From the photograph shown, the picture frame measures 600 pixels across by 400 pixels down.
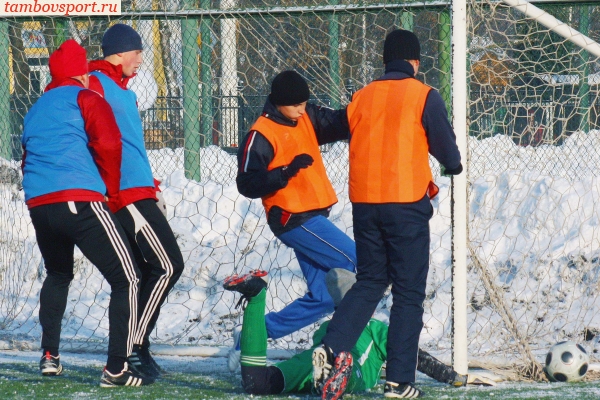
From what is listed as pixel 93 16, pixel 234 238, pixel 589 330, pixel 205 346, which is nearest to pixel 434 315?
pixel 589 330

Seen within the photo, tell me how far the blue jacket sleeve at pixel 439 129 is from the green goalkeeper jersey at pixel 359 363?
954mm

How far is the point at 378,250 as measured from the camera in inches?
152

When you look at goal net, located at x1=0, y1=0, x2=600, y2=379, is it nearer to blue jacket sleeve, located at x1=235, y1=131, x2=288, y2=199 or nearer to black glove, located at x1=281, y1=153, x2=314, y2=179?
→ black glove, located at x1=281, y1=153, x2=314, y2=179

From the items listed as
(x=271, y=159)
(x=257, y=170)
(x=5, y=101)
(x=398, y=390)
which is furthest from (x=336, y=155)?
(x=398, y=390)

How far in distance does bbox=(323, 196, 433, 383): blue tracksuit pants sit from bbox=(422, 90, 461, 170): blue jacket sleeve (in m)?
0.23

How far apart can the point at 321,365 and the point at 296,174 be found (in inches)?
39.3

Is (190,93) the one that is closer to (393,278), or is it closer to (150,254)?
(150,254)

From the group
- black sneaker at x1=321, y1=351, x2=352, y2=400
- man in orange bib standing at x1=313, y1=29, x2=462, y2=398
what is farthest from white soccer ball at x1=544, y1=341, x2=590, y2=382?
black sneaker at x1=321, y1=351, x2=352, y2=400

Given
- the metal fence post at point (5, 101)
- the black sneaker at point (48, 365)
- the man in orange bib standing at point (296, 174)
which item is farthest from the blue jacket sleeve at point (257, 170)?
the metal fence post at point (5, 101)

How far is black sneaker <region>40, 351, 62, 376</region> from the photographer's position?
4.52 meters

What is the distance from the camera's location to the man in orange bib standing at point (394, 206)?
379 centimetres

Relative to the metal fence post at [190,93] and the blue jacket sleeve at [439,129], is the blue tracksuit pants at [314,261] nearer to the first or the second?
the blue jacket sleeve at [439,129]

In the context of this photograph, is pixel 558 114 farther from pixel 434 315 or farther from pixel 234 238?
pixel 234 238

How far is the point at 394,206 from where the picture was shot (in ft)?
12.4
